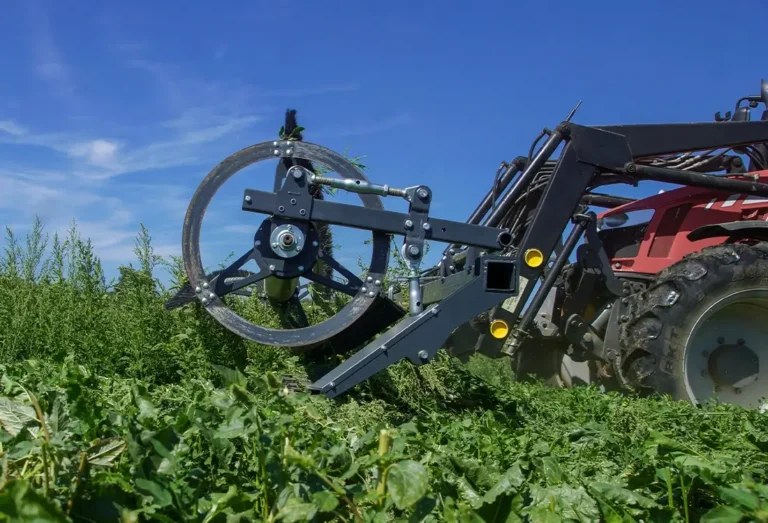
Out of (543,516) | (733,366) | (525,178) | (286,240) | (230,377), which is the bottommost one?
(543,516)

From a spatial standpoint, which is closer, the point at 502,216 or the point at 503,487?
the point at 503,487

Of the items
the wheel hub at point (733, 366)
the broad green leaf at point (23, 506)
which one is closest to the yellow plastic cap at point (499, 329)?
the wheel hub at point (733, 366)

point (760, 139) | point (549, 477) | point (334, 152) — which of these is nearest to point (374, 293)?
point (334, 152)

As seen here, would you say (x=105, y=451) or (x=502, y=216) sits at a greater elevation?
(x=502, y=216)

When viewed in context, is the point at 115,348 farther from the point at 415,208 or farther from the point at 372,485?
the point at 372,485

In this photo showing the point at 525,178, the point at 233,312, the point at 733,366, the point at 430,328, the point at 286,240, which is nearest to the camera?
the point at 430,328

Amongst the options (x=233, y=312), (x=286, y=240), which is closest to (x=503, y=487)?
(x=286, y=240)

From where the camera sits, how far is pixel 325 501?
1508mm

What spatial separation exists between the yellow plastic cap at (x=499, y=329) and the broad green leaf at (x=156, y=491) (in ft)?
12.3

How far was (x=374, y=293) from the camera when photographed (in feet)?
13.8

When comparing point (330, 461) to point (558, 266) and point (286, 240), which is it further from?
point (558, 266)

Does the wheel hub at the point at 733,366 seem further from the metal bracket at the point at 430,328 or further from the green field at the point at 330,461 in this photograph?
the metal bracket at the point at 430,328

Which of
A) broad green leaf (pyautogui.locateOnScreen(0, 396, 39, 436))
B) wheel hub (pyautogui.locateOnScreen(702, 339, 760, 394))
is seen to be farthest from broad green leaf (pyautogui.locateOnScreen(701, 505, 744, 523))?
wheel hub (pyautogui.locateOnScreen(702, 339, 760, 394))

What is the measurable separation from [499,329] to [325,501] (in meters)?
3.78
